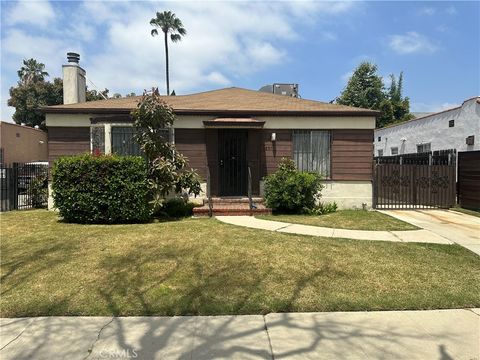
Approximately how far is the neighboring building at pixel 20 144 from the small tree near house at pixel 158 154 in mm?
18300

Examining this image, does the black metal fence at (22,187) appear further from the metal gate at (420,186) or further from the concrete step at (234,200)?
the metal gate at (420,186)

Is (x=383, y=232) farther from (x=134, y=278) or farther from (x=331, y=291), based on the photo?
(x=134, y=278)

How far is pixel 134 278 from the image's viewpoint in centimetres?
496

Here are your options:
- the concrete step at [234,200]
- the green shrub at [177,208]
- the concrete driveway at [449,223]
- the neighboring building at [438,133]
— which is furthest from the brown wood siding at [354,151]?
the green shrub at [177,208]

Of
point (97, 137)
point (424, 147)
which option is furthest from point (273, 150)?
point (424, 147)

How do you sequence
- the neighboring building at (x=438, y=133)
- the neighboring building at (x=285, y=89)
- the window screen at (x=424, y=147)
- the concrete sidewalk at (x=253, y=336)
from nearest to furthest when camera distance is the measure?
1. the concrete sidewalk at (x=253, y=336)
2. the neighboring building at (x=438, y=133)
3. the window screen at (x=424, y=147)
4. the neighboring building at (x=285, y=89)

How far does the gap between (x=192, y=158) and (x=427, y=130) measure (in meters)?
11.1

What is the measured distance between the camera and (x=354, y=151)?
11578 millimetres

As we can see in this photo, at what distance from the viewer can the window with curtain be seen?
1165cm

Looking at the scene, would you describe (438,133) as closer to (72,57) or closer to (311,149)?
(311,149)

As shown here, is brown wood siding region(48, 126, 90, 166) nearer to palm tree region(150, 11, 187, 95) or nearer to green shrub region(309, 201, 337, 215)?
green shrub region(309, 201, 337, 215)

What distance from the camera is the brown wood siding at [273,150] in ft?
37.8

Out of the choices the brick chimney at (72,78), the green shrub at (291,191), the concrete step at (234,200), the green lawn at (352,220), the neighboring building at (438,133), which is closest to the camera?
the green lawn at (352,220)


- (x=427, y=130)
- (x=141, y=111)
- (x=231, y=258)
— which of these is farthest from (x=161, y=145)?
A: (x=427, y=130)
